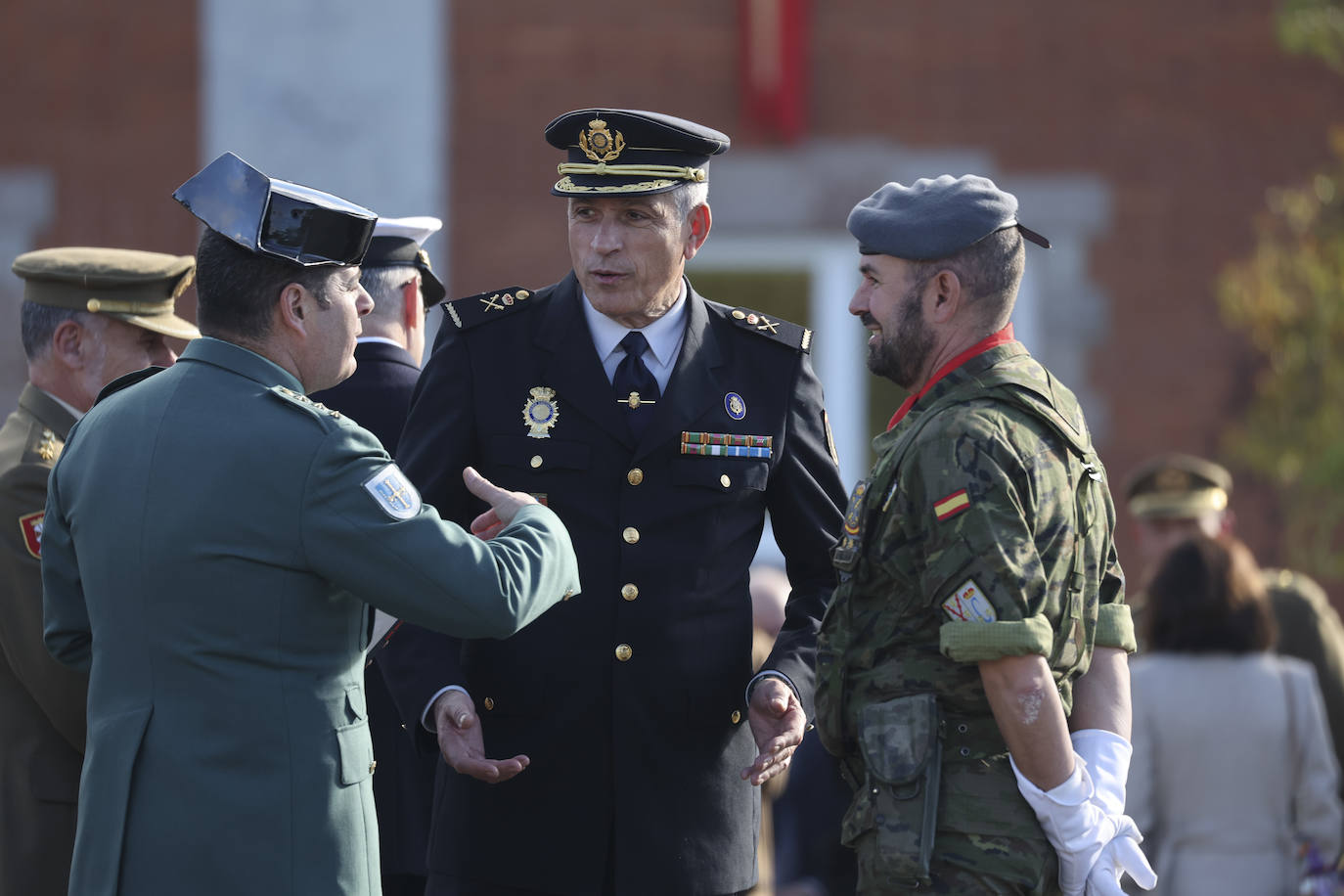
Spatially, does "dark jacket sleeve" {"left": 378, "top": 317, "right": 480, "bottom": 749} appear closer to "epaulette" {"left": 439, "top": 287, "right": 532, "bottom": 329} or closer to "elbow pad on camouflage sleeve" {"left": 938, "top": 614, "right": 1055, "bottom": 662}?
"epaulette" {"left": 439, "top": 287, "right": 532, "bottom": 329}

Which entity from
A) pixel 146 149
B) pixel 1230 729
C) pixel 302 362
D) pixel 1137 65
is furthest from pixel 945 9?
pixel 302 362

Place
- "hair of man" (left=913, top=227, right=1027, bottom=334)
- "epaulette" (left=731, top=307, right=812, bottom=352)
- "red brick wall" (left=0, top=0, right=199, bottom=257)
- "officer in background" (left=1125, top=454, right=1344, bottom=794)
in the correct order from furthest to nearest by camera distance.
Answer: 1. "red brick wall" (left=0, top=0, right=199, bottom=257)
2. "officer in background" (left=1125, top=454, right=1344, bottom=794)
3. "epaulette" (left=731, top=307, right=812, bottom=352)
4. "hair of man" (left=913, top=227, right=1027, bottom=334)

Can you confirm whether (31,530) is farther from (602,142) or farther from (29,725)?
(602,142)

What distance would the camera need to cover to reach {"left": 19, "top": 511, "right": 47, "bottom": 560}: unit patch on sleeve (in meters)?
3.33

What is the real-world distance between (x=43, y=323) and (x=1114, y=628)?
2.32 meters

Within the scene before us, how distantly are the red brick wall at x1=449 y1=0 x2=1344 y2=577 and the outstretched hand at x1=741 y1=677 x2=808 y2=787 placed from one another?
4.81m

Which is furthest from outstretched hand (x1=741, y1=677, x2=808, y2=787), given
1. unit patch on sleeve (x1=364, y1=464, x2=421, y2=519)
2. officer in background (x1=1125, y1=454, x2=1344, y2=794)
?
officer in background (x1=1125, y1=454, x2=1344, y2=794)

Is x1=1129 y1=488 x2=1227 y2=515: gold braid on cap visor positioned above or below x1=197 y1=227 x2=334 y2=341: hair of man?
below

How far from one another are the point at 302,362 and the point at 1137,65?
20.2ft

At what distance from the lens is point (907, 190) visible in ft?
9.73

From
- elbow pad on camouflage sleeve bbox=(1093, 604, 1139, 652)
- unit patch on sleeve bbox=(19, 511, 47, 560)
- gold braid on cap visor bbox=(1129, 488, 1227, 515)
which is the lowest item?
gold braid on cap visor bbox=(1129, 488, 1227, 515)

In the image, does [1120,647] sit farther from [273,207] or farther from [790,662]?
[273,207]

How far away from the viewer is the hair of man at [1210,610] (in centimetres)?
480

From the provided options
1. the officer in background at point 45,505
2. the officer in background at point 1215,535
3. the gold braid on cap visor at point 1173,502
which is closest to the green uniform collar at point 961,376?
the officer in background at point 45,505
